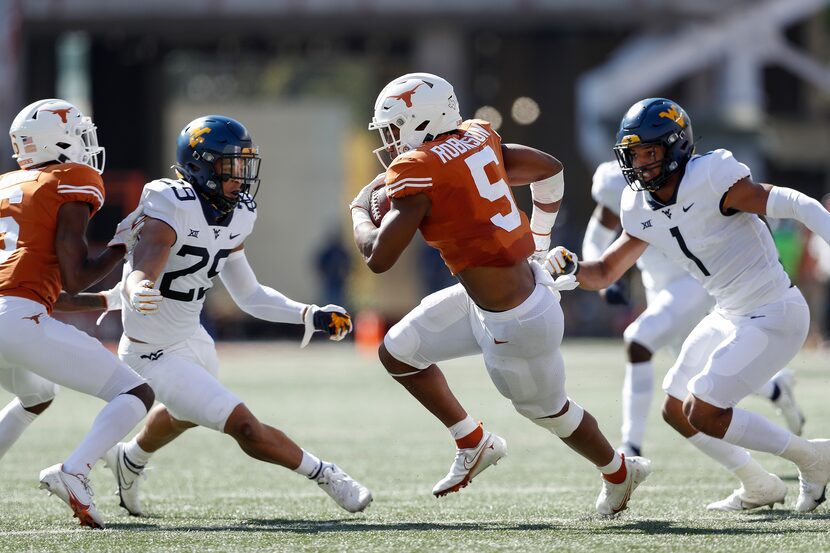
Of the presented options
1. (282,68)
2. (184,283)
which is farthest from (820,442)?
(282,68)

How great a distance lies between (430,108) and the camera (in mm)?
5391

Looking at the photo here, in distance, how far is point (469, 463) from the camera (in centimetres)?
570

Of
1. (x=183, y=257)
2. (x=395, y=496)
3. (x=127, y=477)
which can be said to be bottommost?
(x=395, y=496)

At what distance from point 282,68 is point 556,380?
43.3 meters

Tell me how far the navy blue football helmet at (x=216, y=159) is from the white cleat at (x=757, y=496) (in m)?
2.31

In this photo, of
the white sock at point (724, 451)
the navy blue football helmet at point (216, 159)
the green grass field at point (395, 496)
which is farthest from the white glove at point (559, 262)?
the navy blue football helmet at point (216, 159)

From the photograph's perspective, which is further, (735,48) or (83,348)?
(735,48)

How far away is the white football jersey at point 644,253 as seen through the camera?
7.50 metres

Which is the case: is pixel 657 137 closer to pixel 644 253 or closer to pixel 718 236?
pixel 718 236

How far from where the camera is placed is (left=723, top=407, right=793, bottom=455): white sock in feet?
17.9

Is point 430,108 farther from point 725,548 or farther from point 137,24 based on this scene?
point 137,24

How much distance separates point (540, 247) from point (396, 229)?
3.01 feet

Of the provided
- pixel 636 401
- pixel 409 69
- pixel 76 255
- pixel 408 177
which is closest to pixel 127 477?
pixel 76 255

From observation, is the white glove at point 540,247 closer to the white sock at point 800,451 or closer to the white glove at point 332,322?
the white glove at point 332,322
